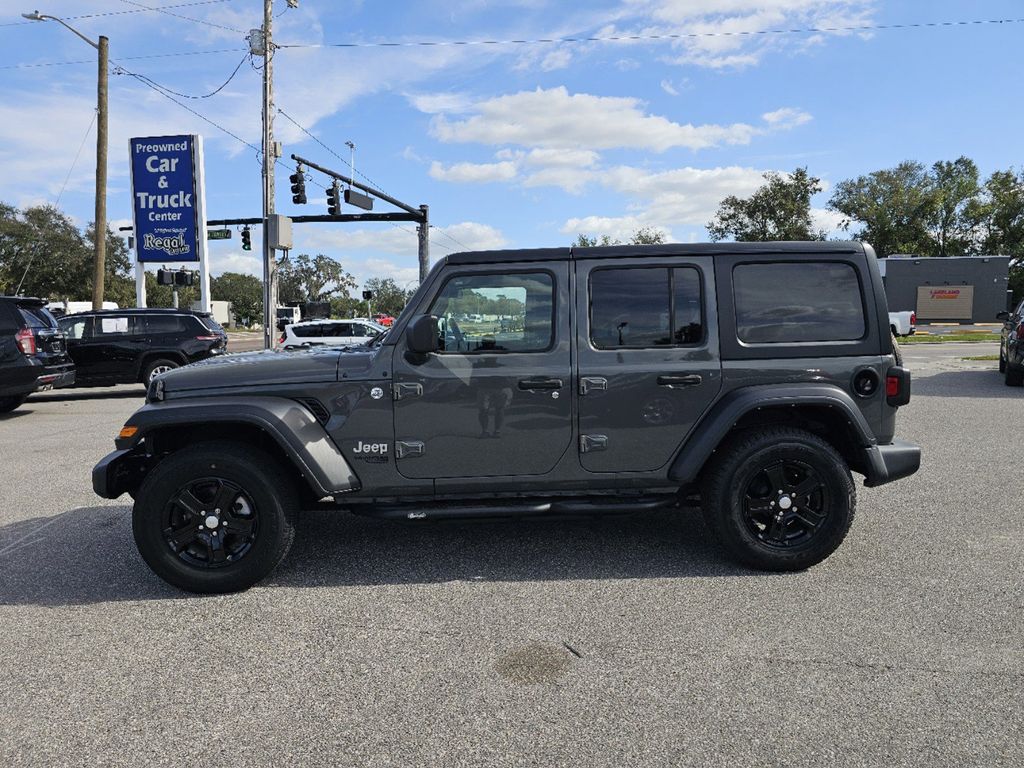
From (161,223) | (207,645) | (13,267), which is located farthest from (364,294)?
(207,645)

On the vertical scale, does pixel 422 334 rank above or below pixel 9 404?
above

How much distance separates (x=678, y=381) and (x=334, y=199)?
22906 mm

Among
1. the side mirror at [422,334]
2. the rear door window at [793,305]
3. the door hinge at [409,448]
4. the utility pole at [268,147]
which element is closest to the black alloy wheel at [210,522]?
the door hinge at [409,448]

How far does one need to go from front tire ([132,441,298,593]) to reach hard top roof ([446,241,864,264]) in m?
1.66

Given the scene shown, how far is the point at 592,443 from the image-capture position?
4.08m

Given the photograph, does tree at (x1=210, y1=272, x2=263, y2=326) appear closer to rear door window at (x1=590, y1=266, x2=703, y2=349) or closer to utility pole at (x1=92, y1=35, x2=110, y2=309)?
utility pole at (x1=92, y1=35, x2=110, y2=309)

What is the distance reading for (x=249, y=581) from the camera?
3.92 m

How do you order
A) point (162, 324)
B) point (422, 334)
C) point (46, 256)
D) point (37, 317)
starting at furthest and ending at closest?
1. point (46, 256)
2. point (162, 324)
3. point (37, 317)
4. point (422, 334)

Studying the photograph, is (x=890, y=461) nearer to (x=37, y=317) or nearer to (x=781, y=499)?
(x=781, y=499)

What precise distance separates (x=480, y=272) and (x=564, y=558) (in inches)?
70.9

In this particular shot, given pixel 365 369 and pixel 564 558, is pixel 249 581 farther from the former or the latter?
pixel 564 558

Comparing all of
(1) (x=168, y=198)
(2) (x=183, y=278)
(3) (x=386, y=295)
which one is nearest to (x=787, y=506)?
(1) (x=168, y=198)

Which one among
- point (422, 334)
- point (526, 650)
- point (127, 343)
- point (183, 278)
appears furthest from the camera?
point (183, 278)

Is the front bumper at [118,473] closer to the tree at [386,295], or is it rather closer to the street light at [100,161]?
the street light at [100,161]
